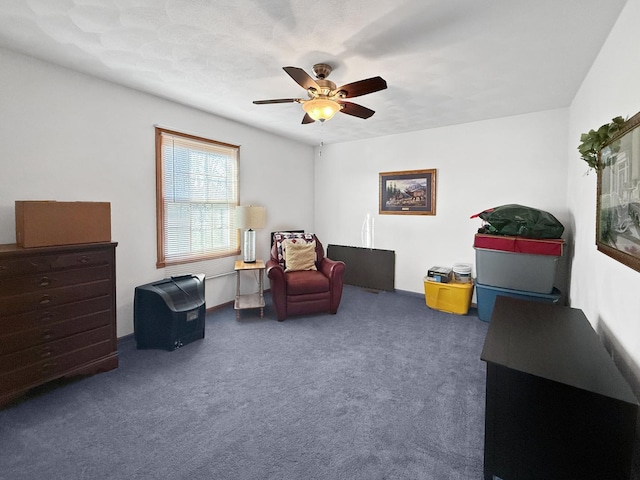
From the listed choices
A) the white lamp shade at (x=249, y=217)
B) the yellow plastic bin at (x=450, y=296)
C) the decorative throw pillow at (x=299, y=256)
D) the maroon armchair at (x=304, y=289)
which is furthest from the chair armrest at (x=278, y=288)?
the yellow plastic bin at (x=450, y=296)

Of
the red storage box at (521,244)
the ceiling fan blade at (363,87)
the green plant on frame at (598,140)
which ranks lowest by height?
the red storage box at (521,244)

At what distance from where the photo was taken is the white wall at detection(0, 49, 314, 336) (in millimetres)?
2268

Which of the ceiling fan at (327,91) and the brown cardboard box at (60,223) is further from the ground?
the ceiling fan at (327,91)

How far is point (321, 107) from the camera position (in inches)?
91.9

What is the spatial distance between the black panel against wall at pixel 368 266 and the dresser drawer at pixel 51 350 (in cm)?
356

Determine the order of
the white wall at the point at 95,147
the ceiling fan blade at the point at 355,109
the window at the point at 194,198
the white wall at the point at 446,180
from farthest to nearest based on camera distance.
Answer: the white wall at the point at 446,180 < the window at the point at 194,198 < the ceiling fan blade at the point at 355,109 < the white wall at the point at 95,147

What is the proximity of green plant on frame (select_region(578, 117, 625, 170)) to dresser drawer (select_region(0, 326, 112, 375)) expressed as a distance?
3.68 metres

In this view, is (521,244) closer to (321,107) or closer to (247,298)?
(321,107)

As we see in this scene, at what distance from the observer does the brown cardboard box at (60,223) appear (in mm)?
2004

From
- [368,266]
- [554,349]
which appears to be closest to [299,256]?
[368,266]

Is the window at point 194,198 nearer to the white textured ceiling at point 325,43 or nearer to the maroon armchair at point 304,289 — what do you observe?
the white textured ceiling at point 325,43

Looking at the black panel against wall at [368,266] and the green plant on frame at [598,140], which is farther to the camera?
the black panel against wall at [368,266]

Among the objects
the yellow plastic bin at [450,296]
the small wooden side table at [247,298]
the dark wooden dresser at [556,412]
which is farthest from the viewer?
the yellow plastic bin at [450,296]

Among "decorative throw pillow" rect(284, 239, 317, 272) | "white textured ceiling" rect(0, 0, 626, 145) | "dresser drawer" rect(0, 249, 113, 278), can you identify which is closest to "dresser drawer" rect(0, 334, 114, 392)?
"dresser drawer" rect(0, 249, 113, 278)
